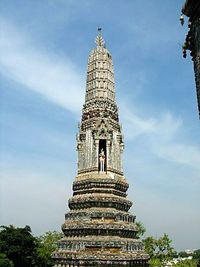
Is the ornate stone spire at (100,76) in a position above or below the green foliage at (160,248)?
above

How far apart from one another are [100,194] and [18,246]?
23235 millimetres

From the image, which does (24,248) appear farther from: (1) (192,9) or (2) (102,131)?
(1) (192,9)

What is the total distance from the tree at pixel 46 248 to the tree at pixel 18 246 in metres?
0.95

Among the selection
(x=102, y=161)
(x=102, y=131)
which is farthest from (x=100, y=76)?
(x=102, y=161)

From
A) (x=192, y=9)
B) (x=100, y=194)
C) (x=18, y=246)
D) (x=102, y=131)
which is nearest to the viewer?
(x=192, y=9)

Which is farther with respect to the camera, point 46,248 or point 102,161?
point 46,248

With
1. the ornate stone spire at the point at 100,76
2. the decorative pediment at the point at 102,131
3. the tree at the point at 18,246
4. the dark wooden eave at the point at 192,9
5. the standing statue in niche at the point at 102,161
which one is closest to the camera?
the dark wooden eave at the point at 192,9

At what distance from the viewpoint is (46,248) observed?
40312 millimetres

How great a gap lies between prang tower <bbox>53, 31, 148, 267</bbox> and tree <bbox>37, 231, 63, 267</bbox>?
21806mm

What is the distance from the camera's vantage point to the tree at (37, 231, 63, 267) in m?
39.5

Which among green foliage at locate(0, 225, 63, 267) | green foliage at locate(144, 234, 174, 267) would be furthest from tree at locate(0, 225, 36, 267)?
green foliage at locate(144, 234, 174, 267)

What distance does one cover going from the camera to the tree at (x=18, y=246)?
37844 millimetres

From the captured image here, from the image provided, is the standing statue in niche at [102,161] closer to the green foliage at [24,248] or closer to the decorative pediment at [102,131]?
the decorative pediment at [102,131]

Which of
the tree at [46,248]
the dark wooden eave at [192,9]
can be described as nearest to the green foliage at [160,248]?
the tree at [46,248]
